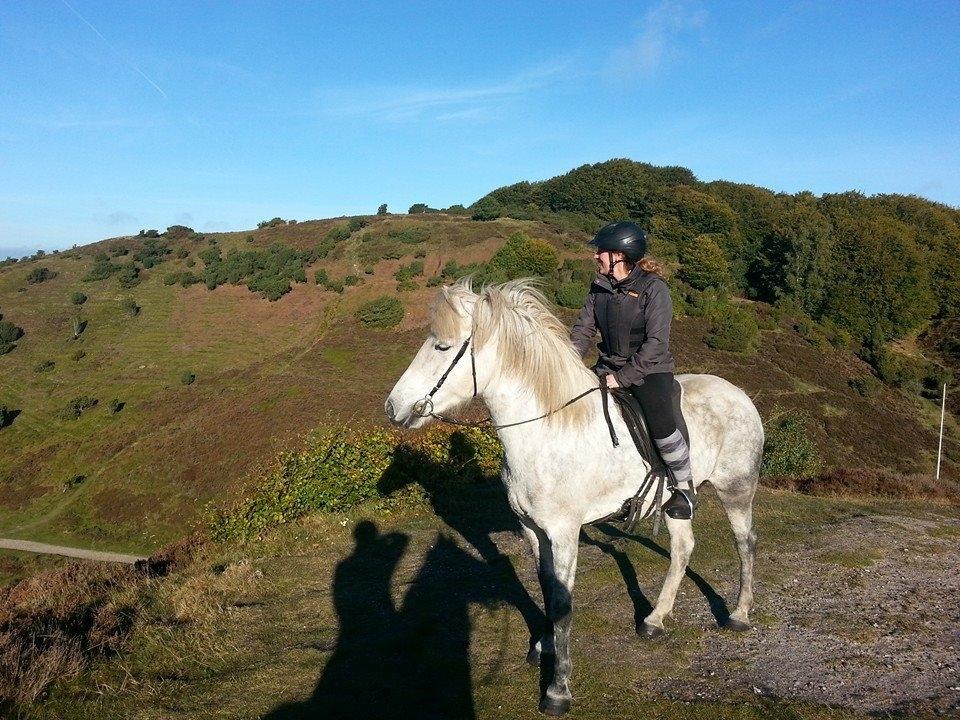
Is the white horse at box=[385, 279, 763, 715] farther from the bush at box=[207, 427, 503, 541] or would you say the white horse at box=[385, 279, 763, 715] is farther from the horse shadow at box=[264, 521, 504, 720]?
the bush at box=[207, 427, 503, 541]

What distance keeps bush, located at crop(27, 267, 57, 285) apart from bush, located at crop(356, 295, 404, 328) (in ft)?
98.3

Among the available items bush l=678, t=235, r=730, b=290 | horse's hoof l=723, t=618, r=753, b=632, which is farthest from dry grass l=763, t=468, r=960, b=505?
bush l=678, t=235, r=730, b=290

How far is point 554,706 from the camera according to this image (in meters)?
4.22

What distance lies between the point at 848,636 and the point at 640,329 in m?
3.54

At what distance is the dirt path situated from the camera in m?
19.3

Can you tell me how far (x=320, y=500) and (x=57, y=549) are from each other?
17.0m

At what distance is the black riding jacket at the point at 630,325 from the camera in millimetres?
4332

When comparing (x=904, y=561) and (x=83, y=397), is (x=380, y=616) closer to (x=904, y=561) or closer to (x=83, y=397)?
(x=904, y=561)

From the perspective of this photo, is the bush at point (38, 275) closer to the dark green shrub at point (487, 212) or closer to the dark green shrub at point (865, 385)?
the dark green shrub at point (487, 212)

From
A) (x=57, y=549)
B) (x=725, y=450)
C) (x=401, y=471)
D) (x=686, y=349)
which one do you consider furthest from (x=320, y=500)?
(x=686, y=349)

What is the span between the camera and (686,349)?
39.1 metres

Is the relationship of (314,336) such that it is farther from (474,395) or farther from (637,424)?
(637,424)

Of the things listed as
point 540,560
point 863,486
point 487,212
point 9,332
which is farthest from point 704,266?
point 9,332

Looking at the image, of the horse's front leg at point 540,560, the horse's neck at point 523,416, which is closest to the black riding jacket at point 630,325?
the horse's neck at point 523,416
